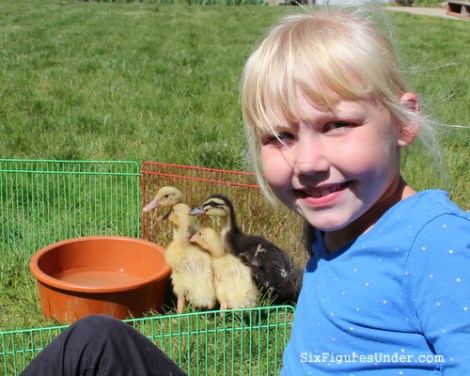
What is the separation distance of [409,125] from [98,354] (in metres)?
0.85

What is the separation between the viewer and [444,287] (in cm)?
105

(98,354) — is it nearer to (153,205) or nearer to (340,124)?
(340,124)

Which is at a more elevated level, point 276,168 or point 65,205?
point 276,168

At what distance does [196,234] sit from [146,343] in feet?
3.86

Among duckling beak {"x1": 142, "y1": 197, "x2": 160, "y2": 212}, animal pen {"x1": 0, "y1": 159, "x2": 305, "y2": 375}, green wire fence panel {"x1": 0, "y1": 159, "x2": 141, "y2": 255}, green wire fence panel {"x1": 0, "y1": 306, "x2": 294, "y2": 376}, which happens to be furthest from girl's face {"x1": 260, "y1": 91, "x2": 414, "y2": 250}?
green wire fence panel {"x1": 0, "y1": 159, "x2": 141, "y2": 255}

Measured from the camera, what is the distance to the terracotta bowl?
2521 millimetres

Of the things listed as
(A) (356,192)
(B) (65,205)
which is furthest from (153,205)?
(A) (356,192)

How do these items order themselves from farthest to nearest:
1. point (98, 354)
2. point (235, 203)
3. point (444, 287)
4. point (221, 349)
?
point (235, 203) < point (221, 349) < point (98, 354) < point (444, 287)

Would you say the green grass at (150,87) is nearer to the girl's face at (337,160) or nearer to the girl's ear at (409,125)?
the girl's ear at (409,125)

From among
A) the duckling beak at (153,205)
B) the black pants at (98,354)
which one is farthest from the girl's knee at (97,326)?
the duckling beak at (153,205)

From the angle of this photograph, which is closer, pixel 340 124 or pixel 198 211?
pixel 340 124

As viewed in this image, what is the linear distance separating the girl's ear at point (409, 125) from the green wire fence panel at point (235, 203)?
1589mm

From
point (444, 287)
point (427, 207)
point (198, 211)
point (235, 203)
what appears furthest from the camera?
point (235, 203)

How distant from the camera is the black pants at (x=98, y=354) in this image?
5.11ft
